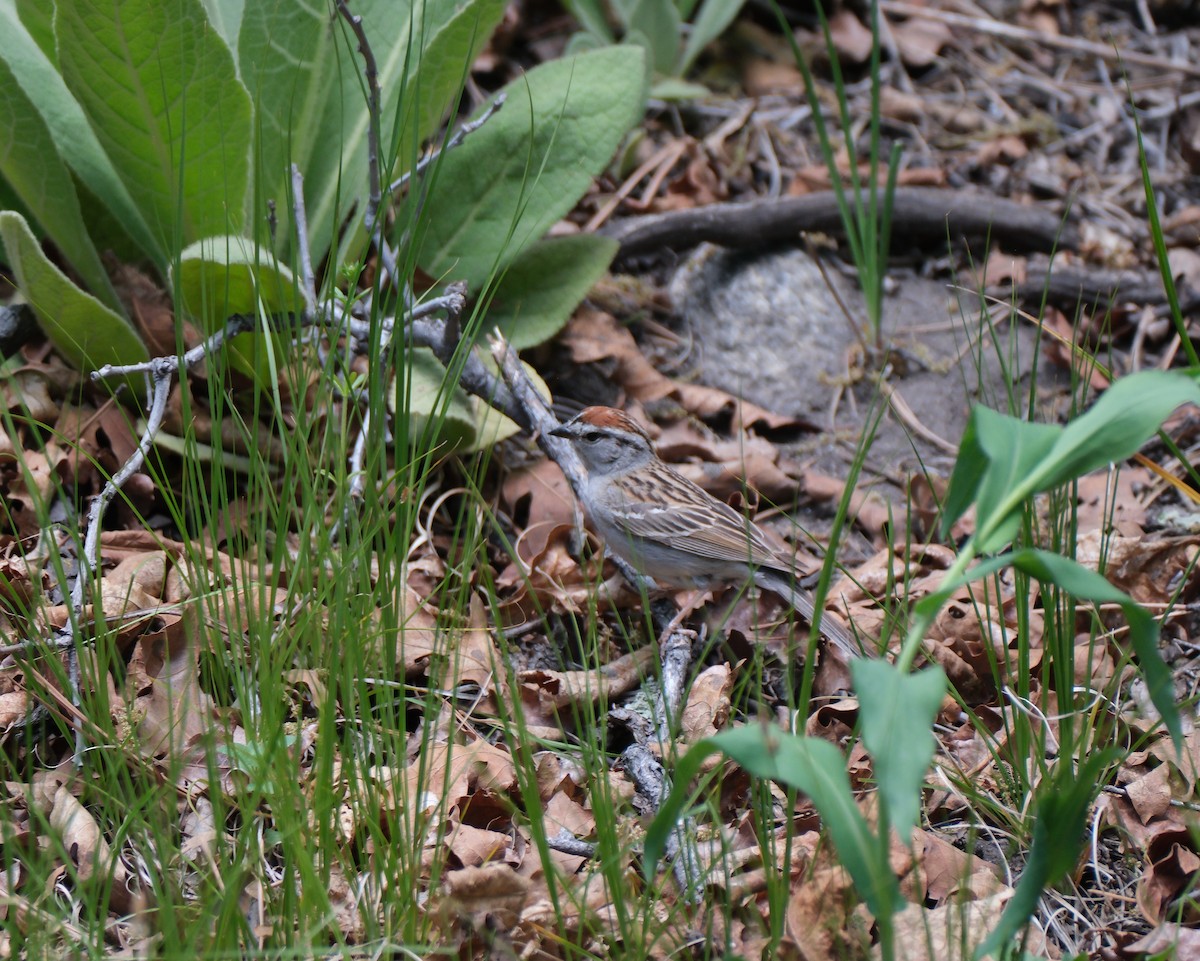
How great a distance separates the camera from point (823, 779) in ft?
6.73

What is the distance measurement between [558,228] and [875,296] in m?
1.57

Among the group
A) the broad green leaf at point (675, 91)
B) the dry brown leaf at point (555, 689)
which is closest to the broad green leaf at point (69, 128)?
the dry brown leaf at point (555, 689)

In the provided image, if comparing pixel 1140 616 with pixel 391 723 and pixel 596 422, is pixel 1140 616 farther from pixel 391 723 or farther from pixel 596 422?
pixel 596 422

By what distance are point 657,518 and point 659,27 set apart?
3.23 m

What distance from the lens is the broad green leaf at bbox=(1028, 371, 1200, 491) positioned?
215cm

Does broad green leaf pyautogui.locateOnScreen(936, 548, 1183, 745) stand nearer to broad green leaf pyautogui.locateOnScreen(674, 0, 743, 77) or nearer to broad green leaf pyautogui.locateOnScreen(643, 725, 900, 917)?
broad green leaf pyautogui.locateOnScreen(643, 725, 900, 917)

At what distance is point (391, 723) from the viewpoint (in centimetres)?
271

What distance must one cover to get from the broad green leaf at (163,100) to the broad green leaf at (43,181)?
0.18 m

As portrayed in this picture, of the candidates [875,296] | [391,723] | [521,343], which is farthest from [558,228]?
[391,723]

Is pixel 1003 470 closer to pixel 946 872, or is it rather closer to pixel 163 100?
pixel 946 872

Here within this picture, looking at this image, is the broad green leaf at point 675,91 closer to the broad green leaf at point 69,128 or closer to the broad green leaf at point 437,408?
the broad green leaf at point 437,408

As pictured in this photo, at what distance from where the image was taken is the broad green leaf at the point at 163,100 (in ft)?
12.9

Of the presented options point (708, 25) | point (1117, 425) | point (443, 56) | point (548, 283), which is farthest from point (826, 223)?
point (1117, 425)

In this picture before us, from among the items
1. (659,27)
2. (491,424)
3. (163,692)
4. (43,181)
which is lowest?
(163,692)
